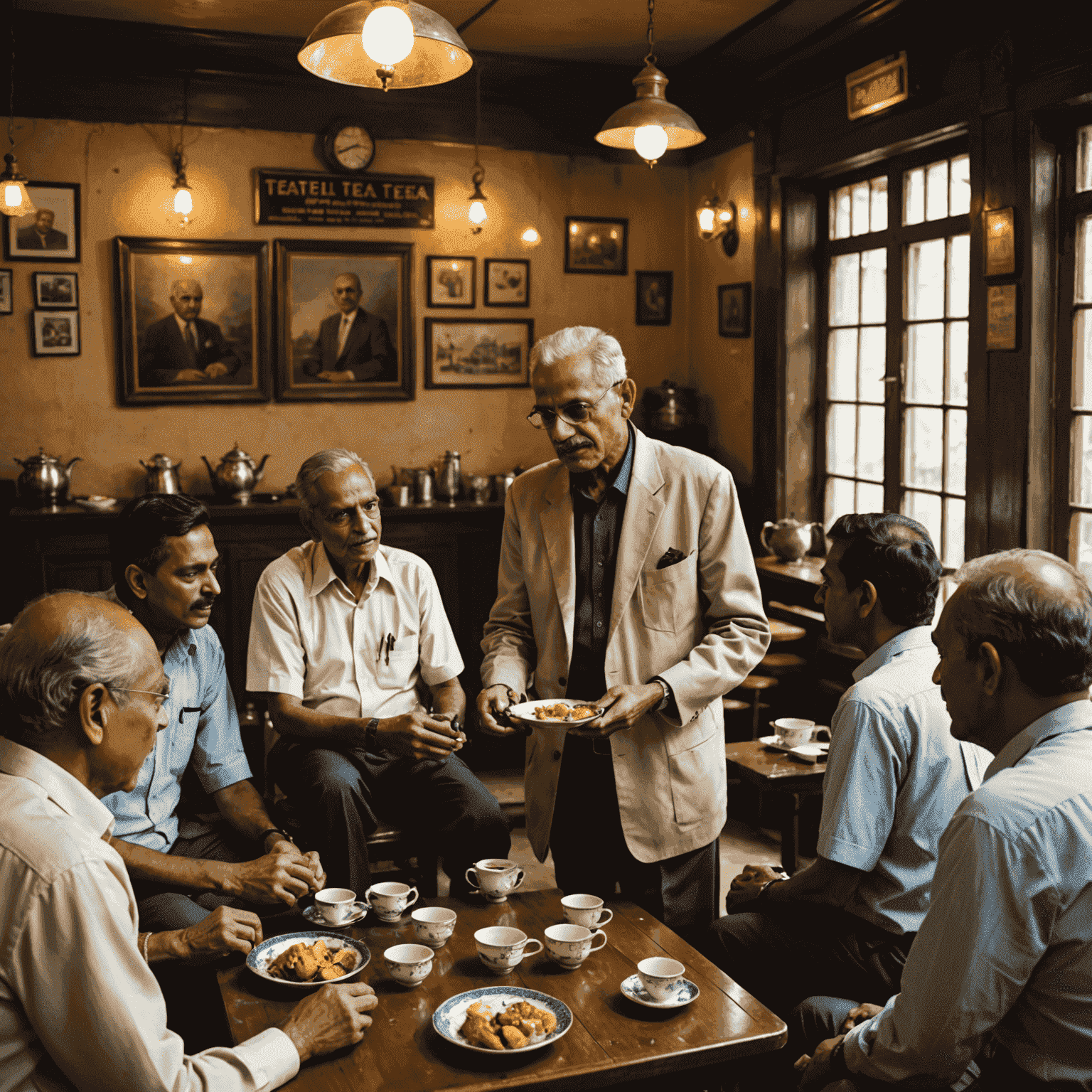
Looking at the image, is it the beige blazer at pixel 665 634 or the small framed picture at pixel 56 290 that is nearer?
the beige blazer at pixel 665 634

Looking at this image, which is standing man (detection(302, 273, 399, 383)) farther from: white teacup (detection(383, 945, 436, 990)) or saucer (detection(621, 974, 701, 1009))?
saucer (detection(621, 974, 701, 1009))

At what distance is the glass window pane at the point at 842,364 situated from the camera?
18.6ft

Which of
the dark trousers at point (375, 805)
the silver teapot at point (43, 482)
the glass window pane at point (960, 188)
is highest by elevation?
the glass window pane at point (960, 188)

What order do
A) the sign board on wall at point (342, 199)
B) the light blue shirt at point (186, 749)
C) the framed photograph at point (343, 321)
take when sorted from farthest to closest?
the framed photograph at point (343, 321) < the sign board on wall at point (342, 199) < the light blue shirt at point (186, 749)

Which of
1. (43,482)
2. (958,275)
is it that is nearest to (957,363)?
(958,275)

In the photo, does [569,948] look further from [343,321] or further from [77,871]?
[343,321]

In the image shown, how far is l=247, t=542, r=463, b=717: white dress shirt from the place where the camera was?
10.9 ft

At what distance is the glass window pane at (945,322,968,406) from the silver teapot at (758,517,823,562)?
40.1 inches

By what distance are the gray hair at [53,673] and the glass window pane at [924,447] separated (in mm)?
4189

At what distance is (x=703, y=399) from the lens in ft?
22.4

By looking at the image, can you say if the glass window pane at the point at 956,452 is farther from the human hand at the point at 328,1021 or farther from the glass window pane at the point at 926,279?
the human hand at the point at 328,1021

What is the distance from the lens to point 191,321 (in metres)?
6.13

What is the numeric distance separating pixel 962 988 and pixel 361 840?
1.97 metres

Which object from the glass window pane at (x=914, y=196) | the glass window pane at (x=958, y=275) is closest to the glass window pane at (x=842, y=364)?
the glass window pane at (x=914, y=196)
